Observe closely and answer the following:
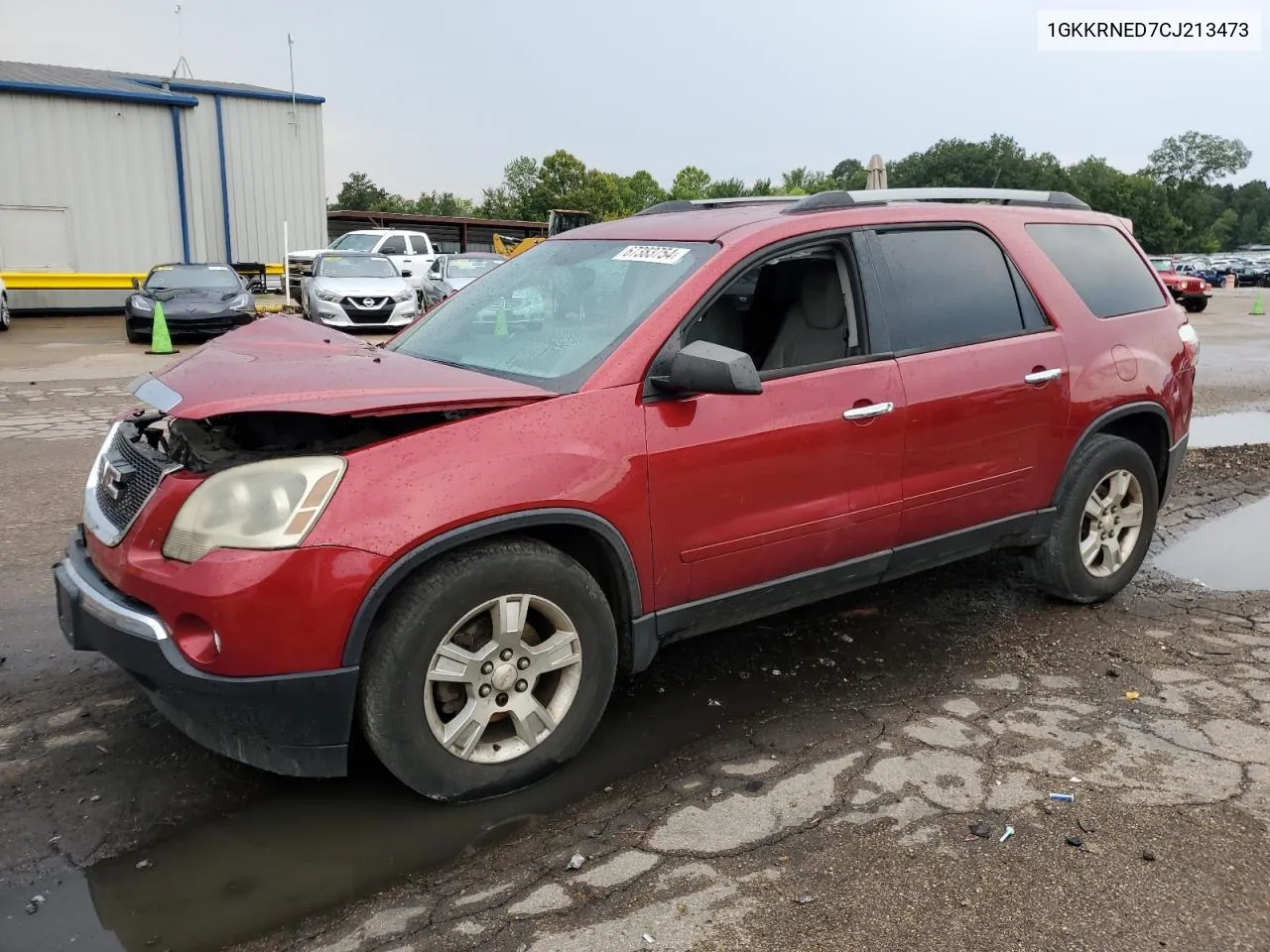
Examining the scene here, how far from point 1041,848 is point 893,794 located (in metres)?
0.45

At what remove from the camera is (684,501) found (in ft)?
10.8

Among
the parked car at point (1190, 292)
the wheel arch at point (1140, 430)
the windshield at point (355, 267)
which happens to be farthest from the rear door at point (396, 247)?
the wheel arch at point (1140, 430)

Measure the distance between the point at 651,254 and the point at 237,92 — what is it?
26.6 m

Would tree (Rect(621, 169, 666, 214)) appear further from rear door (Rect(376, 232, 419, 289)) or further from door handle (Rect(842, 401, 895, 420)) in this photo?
door handle (Rect(842, 401, 895, 420))

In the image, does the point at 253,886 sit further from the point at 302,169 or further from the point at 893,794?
the point at 302,169

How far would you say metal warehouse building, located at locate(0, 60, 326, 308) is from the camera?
23.3 meters

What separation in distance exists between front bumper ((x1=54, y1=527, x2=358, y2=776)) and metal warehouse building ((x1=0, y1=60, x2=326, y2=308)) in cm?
2417

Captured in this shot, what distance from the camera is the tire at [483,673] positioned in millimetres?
2822

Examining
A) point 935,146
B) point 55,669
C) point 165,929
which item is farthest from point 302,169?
point 935,146

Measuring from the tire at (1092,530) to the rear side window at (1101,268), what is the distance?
65cm


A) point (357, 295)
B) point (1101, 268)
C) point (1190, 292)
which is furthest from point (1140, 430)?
point (1190, 292)

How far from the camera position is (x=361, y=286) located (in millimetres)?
17469

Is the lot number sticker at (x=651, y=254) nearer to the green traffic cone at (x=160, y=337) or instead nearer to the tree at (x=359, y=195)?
the green traffic cone at (x=160, y=337)

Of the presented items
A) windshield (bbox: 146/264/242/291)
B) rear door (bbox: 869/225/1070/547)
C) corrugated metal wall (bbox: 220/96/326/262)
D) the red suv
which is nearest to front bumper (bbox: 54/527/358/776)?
the red suv
